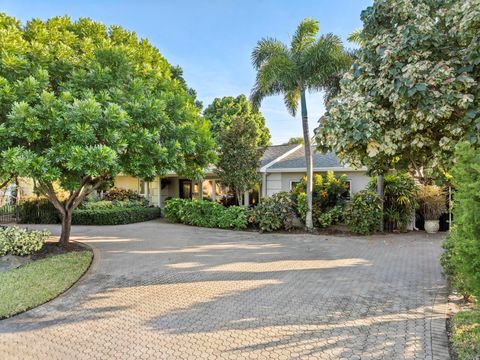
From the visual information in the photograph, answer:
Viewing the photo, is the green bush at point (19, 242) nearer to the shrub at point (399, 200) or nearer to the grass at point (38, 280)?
the grass at point (38, 280)

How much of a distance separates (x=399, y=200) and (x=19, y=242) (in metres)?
13.7

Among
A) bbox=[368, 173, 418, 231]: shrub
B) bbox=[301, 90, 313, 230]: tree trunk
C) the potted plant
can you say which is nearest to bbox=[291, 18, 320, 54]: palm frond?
bbox=[301, 90, 313, 230]: tree trunk

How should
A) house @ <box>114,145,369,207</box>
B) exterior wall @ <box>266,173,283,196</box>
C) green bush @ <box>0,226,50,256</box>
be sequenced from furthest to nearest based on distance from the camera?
exterior wall @ <box>266,173,283,196</box> < house @ <box>114,145,369,207</box> < green bush @ <box>0,226,50,256</box>

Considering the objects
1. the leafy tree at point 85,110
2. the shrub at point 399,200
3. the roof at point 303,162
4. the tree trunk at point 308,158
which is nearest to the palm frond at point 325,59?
the tree trunk at point 308,158

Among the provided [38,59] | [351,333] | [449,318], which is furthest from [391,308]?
[38,59]

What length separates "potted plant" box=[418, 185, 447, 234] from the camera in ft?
45.5

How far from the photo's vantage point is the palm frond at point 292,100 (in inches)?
→ 571

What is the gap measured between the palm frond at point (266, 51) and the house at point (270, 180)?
427 cm

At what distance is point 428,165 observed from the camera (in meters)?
6.16

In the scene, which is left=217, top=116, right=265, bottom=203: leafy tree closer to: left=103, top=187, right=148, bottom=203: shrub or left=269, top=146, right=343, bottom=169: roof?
left=269, top=146, right=343, bottom=169: roof

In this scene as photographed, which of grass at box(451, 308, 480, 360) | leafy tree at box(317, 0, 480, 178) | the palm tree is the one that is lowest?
grass at box(451, 308, 480, 360)

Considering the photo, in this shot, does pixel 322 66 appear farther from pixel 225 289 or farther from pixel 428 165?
pixel 225 289

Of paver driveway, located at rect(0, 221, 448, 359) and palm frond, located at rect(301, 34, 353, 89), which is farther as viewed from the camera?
palm frond, located at rect(301, 34, 353, 89)

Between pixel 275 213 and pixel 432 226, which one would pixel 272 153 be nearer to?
pixel 275 213
